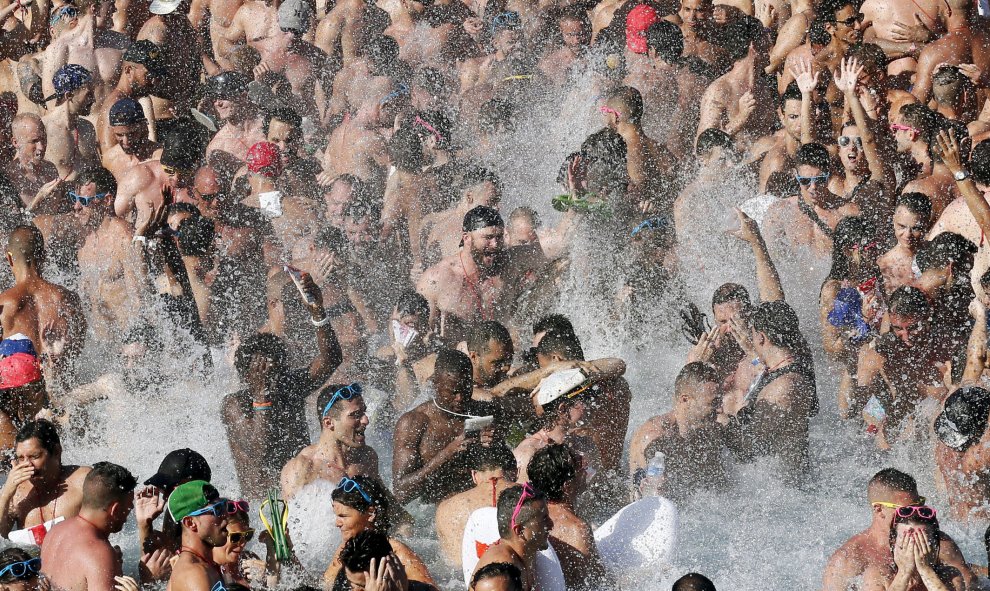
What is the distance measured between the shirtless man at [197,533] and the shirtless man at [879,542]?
2508mm

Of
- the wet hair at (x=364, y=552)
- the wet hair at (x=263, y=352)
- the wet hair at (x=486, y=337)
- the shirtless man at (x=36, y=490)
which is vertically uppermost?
the wet hair at (x=364, y=552)

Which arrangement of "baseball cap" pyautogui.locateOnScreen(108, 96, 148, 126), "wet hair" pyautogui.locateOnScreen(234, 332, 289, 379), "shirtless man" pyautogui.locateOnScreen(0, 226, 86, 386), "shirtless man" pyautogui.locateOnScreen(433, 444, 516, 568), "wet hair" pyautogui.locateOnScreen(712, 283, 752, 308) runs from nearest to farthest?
"shirtless man" pyautogui.locateOnScreen(433, 444, 516, 568)
"wet hair" pyautogui.locateOnScreen(234, 332, 289, 379)
"wet hair" pyautogui.locateOnScreen(712, 283, 752, 308)
"shirtless man" pyautogui.locateOnScreen(0, 226, 86, 386)
"baseball cap" pyautogui.locateOnScreen(108, 96, 148, 126)

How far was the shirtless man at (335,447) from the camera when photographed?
20.6 ft

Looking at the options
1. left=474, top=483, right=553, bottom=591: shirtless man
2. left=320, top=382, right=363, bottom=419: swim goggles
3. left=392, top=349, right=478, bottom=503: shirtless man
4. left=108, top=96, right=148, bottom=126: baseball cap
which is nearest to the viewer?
left=474, top=483, right=553, bottom=591: shirtless man

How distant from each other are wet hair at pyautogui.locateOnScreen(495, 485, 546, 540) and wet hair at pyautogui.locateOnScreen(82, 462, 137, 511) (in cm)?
159

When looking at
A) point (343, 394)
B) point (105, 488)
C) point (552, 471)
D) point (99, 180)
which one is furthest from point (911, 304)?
point (99, 180)

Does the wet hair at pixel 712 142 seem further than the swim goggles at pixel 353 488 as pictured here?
Yes

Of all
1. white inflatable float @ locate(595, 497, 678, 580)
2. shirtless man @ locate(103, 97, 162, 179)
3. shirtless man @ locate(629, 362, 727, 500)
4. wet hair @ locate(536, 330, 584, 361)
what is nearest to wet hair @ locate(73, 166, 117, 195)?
shirtless man @ locate(103, 97, 162, 179)

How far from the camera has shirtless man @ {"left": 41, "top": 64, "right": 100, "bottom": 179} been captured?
403 inches

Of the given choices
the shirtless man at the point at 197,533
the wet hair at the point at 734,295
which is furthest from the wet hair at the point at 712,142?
the shirtless man at the point at 197,533

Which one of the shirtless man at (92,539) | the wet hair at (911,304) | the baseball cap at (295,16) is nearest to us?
the shirtless man at (92,539)

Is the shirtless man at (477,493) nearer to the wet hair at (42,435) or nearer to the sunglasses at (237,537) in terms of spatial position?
the sunglasses at (237,537)

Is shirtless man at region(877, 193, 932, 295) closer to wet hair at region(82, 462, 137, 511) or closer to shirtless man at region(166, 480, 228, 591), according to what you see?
shirtless man at region(166, 480, 228, 591)

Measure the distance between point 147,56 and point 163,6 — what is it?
106cm
